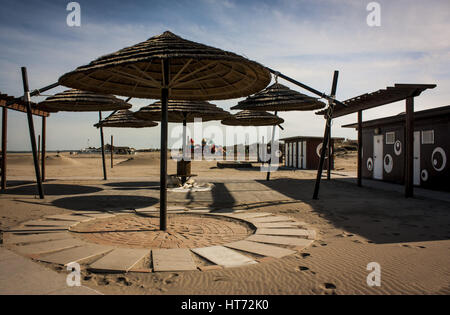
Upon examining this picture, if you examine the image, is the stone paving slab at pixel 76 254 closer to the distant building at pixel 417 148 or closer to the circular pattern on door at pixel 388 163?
the distant building at pixel 417 148

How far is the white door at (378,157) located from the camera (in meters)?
15.5

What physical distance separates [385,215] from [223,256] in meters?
4.41

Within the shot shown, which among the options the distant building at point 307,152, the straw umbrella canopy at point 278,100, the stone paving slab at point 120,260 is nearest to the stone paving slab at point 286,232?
the stone paving slab at point 120,260

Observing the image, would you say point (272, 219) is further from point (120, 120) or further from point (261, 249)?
point (120, 120)

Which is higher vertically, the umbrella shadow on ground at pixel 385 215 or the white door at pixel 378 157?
the white door at pixel 378 157

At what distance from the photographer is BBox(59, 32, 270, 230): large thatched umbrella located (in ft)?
14.8

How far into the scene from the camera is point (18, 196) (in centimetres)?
897

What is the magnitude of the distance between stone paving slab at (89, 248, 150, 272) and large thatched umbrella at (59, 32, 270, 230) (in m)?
1.26

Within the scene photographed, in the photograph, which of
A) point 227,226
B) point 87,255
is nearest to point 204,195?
point 227,226

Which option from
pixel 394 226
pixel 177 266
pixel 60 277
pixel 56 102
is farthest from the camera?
pixel 56 102

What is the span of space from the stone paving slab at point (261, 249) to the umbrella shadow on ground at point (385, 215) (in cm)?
149

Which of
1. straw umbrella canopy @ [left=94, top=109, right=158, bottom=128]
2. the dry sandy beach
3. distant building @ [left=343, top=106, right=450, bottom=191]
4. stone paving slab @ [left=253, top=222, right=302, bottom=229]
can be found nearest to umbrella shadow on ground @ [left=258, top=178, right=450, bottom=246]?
the dry sandy beach
